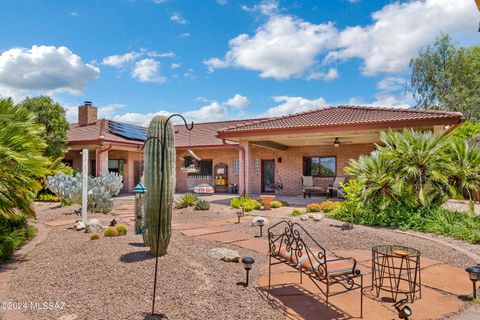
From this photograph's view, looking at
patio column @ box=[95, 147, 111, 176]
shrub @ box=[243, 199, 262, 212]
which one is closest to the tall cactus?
shrub @ box=[243, 199, 262, 212]

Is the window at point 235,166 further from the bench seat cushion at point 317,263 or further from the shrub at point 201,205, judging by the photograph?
the bench seat cushion at point 317,263

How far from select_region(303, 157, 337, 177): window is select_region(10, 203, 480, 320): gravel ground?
1079 cm

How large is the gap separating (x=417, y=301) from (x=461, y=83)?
109 feet

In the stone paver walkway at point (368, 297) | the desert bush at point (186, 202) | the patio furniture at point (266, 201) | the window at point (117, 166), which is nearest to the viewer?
the stone paver walkway at point (368, 297)

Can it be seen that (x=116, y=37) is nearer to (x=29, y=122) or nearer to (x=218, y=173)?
(x=29, y=122)

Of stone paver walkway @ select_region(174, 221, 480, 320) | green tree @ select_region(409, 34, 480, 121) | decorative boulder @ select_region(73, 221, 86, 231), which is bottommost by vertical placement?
stone paver walkway @ select_region(174, 221, 480, 320)

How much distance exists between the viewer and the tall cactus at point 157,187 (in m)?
5.14

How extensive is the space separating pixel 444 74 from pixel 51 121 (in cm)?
3219

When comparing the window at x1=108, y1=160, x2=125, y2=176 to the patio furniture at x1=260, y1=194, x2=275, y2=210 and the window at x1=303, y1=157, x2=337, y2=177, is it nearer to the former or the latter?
the window at x1=303, y1=157, x2=337, y2=177

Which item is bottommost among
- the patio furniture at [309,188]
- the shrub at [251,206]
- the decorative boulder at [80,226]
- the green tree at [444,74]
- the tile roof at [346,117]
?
the decorative boulder at [80,226]

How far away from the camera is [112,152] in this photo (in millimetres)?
21141

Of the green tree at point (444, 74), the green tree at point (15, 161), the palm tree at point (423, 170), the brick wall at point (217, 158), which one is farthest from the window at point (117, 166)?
the green tree at point (444, 74)

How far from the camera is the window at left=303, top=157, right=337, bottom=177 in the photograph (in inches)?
707

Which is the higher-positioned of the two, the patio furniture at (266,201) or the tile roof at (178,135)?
the tile roof at (178,135)
